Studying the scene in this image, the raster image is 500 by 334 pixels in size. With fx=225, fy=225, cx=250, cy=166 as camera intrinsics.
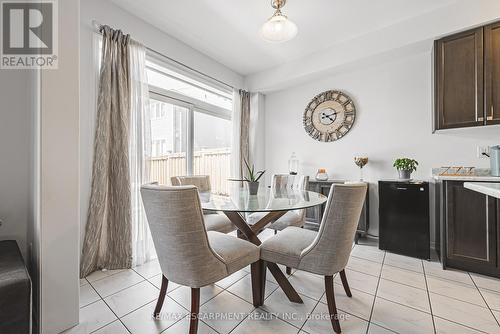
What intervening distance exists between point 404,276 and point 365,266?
0.33 m

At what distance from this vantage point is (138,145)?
237cm

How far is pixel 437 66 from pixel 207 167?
318cm

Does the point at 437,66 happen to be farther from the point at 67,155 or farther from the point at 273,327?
the point at 67,155

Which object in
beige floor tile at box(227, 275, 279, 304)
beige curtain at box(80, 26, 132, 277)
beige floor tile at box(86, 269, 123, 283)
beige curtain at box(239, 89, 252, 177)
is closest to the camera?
beige floor tile at box(227, 275, 279, 304)

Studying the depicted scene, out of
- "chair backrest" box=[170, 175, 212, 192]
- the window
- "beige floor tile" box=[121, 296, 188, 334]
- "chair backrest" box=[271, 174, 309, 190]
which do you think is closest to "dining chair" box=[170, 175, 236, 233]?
"chair backrest" box=[170, 175, 212, 192]

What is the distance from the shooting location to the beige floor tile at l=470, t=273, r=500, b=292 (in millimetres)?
1923

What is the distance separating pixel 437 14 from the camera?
238 cm

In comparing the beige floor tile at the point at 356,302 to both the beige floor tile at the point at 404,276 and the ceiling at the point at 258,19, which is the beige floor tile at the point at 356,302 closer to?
the beige floor tile at the point at 404,276

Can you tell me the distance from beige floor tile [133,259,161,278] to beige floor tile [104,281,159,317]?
0.19 m

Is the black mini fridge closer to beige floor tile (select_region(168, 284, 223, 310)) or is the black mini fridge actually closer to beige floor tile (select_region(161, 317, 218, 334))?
beige floor tile (select_region(168, 284, 223, 310))

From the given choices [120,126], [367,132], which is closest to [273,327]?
[120,126]

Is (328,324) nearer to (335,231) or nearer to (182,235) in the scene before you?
(335,231)

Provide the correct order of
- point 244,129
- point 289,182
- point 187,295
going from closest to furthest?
point 187,295, point 289,182, point 244,129

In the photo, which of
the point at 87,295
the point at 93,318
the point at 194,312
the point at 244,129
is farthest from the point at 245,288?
the point at 244,129
